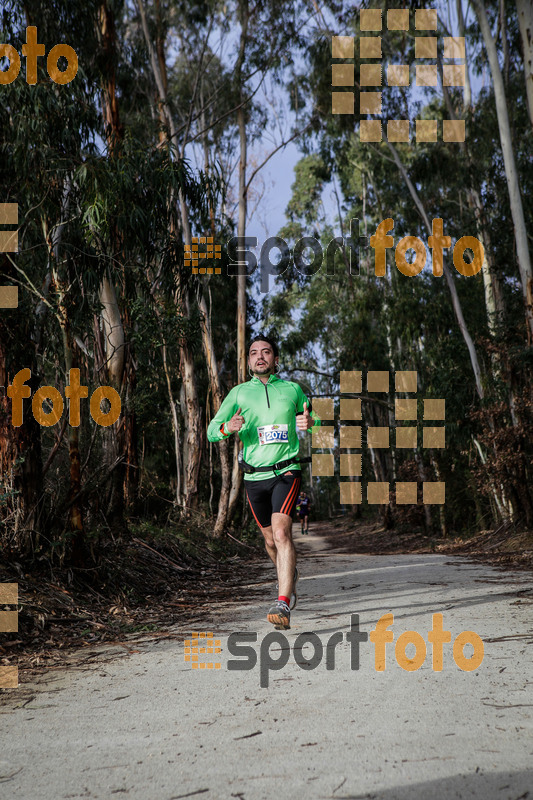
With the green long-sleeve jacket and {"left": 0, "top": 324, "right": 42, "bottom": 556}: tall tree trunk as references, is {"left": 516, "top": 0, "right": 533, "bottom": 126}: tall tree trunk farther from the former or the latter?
{"left": 0, "top": 324, "right": 42, "bottom": 556}: tall tree trunk

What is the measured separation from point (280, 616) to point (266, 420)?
1310 millimetres

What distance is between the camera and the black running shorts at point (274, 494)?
520cm

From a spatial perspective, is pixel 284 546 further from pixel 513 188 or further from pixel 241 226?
pixel 241 226

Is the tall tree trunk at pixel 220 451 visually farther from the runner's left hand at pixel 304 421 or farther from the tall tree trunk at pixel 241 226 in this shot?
the runner's left hand at pixel 304 421

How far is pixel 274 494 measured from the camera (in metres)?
5.25

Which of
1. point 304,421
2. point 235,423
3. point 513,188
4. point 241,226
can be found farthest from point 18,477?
point 241,226

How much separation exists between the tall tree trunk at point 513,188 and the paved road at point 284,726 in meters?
7.76

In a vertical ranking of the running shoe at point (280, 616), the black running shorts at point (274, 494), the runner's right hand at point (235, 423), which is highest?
the runner's right hand at point (235, 423)

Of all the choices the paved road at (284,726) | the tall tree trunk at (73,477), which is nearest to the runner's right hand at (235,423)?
the paved road at (284,726)

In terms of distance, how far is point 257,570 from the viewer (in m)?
11.4

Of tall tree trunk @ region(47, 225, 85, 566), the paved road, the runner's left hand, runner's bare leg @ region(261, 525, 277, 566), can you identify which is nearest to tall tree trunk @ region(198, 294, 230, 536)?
tall tree trunk @ region(47, 225, 85, 566)

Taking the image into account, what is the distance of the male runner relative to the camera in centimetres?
515

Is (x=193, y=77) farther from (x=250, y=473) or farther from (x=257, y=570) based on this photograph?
(x=250, y=473)

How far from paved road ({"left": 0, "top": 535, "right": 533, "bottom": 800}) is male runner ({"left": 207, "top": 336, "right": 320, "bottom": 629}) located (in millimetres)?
678
